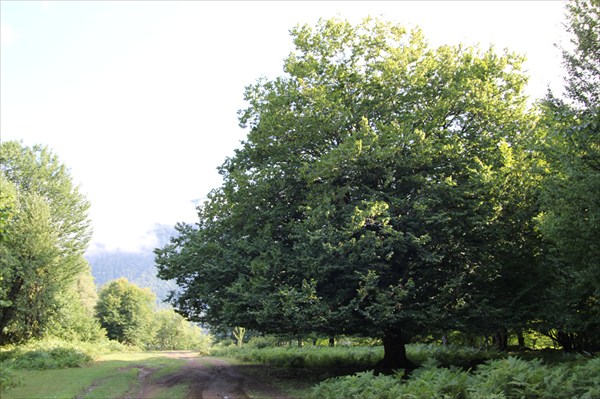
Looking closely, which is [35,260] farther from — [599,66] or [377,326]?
[599,66]

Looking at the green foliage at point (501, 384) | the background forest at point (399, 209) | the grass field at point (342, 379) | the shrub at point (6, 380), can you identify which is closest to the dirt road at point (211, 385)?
the grass field at point (342, 379)

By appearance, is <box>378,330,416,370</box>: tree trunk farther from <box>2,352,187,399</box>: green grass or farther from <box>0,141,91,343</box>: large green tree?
<box>0,141,91,343</box>: large green tree

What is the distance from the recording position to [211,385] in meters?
20.4

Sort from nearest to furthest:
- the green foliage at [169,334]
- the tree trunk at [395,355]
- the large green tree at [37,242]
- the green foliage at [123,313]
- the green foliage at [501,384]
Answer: the green foliage at [501,384] < the tree trunk at [395,355] < the large green tree at [37,242] < the green foliage at [123,313] < the green foliage at [169,334]

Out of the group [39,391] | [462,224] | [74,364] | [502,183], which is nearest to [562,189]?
[502,183]

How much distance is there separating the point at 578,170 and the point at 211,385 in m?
18.4

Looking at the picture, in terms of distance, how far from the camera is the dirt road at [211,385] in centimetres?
1753

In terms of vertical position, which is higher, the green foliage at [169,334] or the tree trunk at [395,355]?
the tree trunk at [395,355]

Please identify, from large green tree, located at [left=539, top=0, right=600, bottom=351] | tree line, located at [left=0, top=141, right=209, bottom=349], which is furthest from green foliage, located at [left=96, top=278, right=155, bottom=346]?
large green tree, located at [left=539, top=0, right=600, bottom=351]

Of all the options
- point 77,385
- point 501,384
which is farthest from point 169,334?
point 501,384

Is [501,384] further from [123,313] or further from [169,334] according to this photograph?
[169,334]

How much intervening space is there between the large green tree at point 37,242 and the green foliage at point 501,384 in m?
27.6

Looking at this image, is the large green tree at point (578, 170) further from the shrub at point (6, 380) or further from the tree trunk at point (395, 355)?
the shrub at point (6, 380)

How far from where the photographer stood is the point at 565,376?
1169 centimetres
